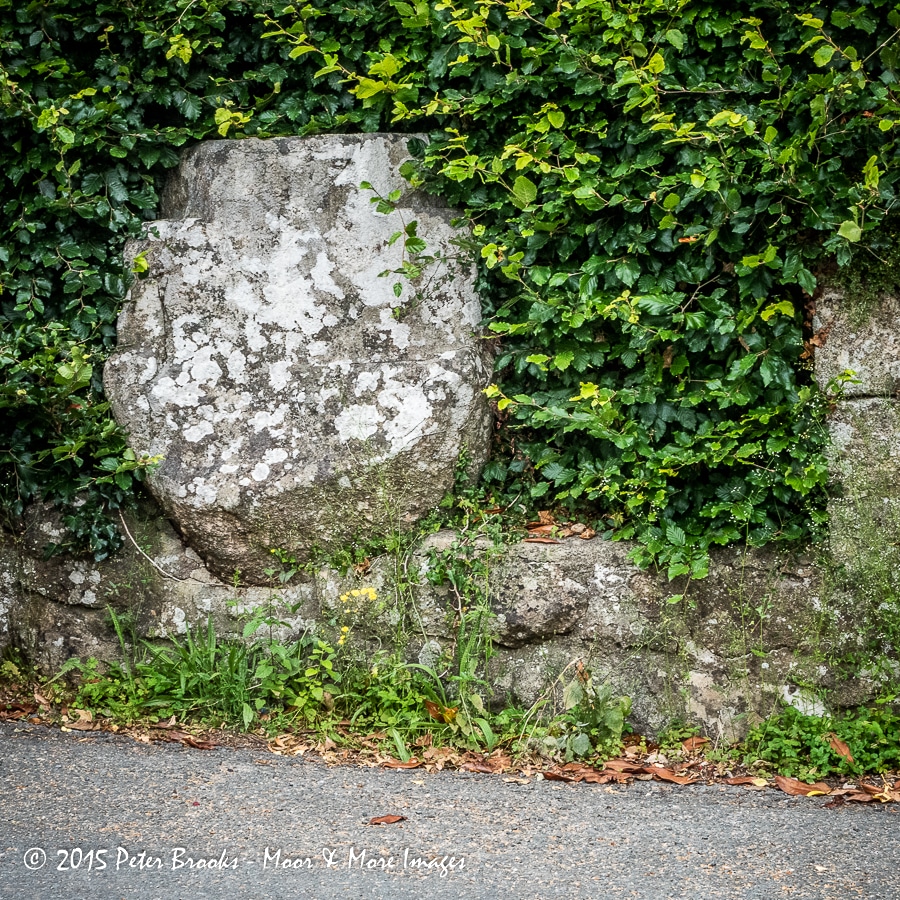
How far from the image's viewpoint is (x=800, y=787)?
325 cm

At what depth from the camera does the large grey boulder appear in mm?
3975

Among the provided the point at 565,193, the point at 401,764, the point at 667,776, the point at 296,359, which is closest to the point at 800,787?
the point at 667,776

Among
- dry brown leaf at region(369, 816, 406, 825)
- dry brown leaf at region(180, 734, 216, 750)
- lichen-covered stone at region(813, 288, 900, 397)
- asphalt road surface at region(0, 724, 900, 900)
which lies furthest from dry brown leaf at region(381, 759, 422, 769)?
lichen-covered stone at region(813, 288, 900, 397)

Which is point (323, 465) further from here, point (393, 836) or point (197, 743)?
point (393, 836)

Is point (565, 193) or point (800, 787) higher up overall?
point (565, 193)

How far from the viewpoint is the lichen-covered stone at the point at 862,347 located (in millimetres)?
3617

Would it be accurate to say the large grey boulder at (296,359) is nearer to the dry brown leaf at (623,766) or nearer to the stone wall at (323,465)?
the stone wall at (323,465)

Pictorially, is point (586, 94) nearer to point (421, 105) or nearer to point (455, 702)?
point (421, 105)

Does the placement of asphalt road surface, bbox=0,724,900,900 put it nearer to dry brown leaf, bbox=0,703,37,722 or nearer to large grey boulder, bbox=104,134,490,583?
dry brown leaf, bbox=0,703,37,722

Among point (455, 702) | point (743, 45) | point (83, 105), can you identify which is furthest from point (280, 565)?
point (743, 45)

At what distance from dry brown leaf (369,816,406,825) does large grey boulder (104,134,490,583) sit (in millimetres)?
1435

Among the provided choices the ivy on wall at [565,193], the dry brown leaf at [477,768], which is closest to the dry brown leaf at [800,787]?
the ivy on wall at [565,193]

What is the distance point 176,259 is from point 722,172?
251 cm

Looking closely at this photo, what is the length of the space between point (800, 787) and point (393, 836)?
1.59m
